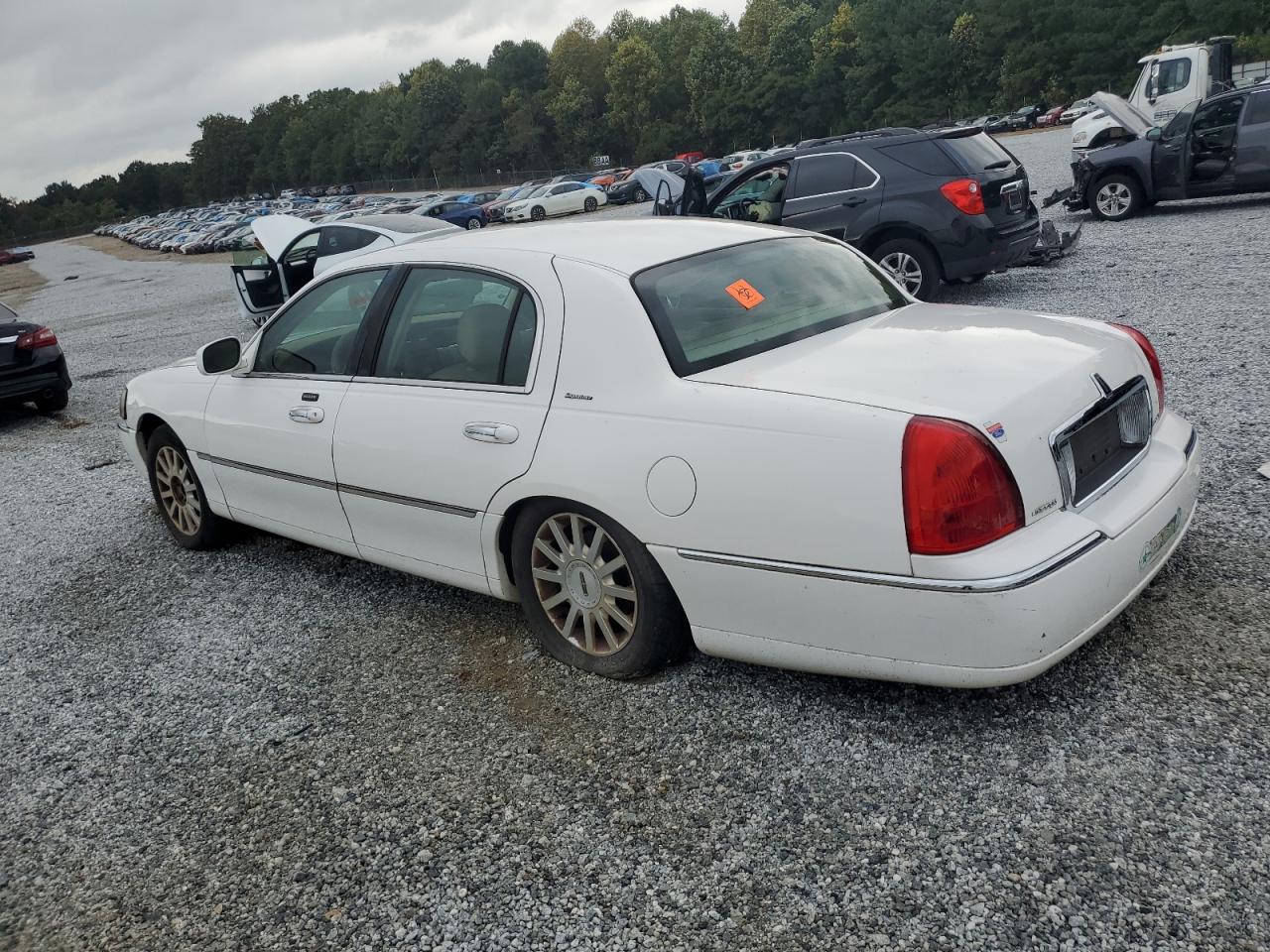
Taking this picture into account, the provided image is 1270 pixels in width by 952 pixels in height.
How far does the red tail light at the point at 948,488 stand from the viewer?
2.78m

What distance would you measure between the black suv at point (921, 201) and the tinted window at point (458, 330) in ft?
21.4

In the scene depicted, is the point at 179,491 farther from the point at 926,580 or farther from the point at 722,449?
the point at 926,580

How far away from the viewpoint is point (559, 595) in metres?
3.71

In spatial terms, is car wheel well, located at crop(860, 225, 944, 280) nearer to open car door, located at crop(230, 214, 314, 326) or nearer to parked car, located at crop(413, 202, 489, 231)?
open car door, located at crop(230, 214, 314, 326)

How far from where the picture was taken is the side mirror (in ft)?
16.7

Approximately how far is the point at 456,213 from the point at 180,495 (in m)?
32.6

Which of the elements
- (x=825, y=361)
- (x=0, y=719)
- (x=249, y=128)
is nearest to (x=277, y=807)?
(x=0, y=719)

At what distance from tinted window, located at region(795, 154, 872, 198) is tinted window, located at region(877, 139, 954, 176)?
12.5 inches

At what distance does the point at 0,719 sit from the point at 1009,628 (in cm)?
373

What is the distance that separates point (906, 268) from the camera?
9852 mm

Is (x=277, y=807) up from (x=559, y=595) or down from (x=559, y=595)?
down

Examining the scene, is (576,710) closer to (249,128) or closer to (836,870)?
(836,870)

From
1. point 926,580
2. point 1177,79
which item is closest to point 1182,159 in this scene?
point 1177,79

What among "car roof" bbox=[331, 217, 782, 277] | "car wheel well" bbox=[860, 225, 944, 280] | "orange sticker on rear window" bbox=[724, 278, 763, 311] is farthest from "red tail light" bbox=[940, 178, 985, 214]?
"orange sticker on rear window" bbox=[724, 278, 763, 311]
